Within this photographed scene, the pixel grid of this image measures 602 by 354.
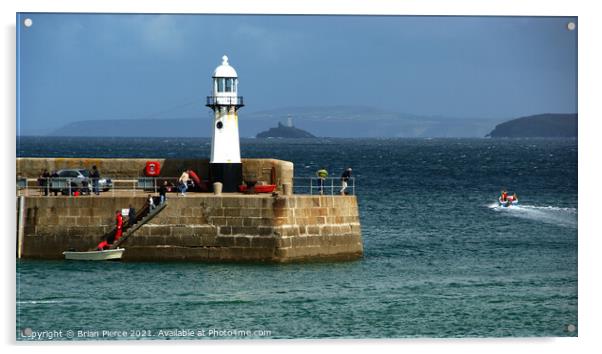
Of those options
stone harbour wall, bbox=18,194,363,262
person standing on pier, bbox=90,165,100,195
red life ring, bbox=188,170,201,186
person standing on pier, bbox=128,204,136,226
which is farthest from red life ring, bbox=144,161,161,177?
person standing on pier, bbox=128,204,136,226

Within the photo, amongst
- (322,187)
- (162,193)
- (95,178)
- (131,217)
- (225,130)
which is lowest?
(131,217)

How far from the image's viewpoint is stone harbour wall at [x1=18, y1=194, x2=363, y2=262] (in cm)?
4534

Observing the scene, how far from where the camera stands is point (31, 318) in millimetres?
37531

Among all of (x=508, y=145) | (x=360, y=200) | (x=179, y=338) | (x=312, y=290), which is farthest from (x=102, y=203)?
(x=508, y=145)

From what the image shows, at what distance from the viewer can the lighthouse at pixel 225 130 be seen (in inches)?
1913

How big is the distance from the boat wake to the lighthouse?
17907 millimetres

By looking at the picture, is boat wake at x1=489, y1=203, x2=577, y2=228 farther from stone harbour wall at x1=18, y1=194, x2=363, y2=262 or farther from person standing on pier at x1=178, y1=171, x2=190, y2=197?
→ person standing on pier at x1=178, y1=171, x2=190, y2=197

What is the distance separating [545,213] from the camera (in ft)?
230

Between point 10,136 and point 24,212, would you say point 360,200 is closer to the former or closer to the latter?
point 24,212

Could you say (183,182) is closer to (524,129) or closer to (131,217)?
(131,217)

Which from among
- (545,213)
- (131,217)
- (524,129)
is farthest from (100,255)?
(524,129)

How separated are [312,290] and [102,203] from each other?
762cm

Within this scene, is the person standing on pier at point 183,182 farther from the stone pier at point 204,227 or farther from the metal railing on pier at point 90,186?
the stone pier at point 204,227

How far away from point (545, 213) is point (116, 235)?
2922cm
